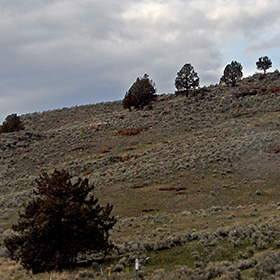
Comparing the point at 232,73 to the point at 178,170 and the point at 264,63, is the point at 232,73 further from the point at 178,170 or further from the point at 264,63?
the point at 178,170

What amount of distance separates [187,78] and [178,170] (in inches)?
1654

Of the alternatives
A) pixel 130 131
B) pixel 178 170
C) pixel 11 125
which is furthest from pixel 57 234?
pixel 11 125

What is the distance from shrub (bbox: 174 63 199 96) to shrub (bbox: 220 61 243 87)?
7579 mm

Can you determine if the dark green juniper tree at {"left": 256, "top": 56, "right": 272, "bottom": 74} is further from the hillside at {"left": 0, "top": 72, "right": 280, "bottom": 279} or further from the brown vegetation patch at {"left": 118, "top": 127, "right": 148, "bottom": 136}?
the brown vegetation patch at {"left": 118, "top": 127, "right": 148, "bottom": 136}

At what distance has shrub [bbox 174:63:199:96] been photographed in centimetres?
7588

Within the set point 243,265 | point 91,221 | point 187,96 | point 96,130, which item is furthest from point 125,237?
point 187,96

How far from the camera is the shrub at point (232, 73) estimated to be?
7934cm

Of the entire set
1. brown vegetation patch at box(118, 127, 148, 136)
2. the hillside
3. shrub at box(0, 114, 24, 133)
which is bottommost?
the hillside

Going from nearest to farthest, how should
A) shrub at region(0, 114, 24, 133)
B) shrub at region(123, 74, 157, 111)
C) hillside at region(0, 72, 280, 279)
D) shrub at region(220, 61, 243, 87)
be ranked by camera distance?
1. hillside at region(0, 72, 280, 279)
2. shrub at region(0, 114, 24, 133)
3. shrub at region(123, 74, 157, 111)
4. shrub at region(220, 61, 243, 87)

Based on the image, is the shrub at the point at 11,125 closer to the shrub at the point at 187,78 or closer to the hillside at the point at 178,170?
the hillside at the point at 178,170

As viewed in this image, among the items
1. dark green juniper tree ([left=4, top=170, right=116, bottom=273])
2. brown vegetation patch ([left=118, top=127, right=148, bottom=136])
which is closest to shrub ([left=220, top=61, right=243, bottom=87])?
brown vegetation patch ([left=118, top=127, right=148, bottom=136])

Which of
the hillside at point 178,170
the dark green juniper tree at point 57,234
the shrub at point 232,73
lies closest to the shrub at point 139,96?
the hillside at point 178,170

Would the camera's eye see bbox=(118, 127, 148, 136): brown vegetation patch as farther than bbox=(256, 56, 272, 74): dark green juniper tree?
No

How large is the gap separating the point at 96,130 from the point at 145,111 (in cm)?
1158
